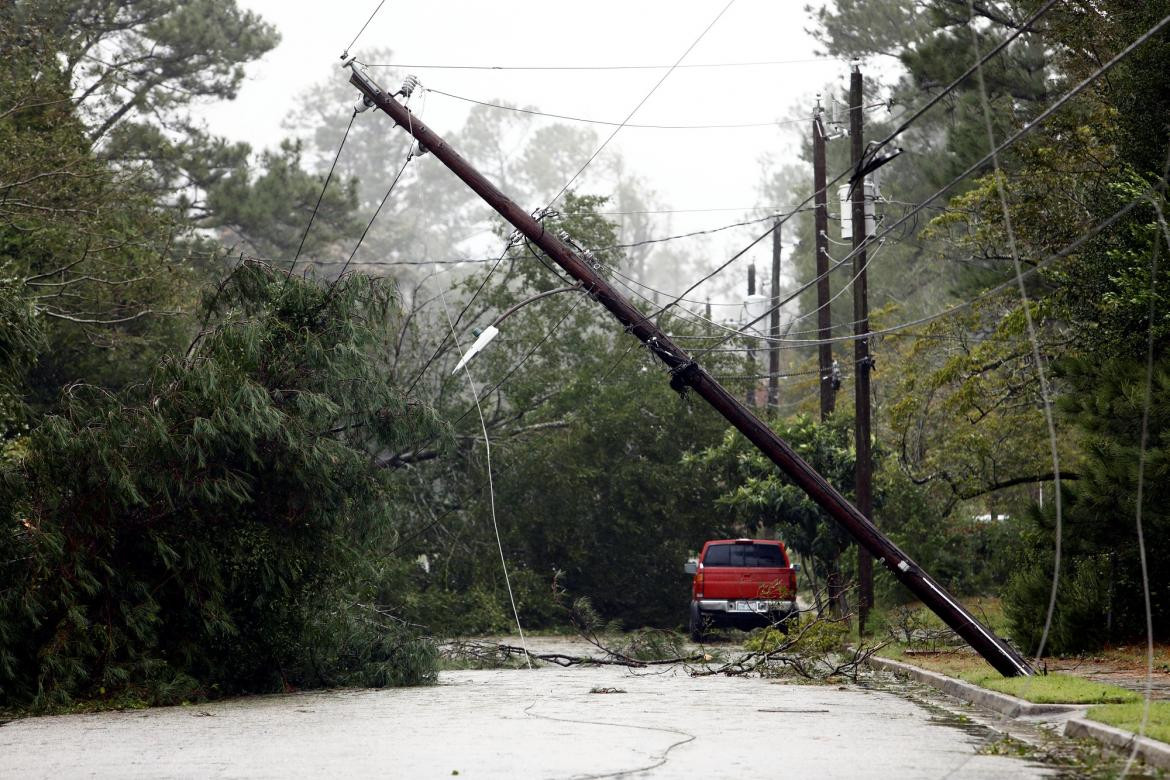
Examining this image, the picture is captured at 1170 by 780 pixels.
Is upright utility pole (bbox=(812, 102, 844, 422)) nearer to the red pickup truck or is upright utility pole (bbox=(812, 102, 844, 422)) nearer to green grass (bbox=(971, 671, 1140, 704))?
the red pickup truck

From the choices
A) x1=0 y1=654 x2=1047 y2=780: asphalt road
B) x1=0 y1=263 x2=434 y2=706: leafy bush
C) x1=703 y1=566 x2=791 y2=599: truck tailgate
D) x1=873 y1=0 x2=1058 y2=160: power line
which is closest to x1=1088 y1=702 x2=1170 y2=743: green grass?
x1=0 y1=654 x2=1047 y2=780: asphalt road

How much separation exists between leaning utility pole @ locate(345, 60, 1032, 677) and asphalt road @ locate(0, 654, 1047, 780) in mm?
1356

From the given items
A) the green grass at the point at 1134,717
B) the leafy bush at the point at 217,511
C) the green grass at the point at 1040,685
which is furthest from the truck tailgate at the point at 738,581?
the green grass at the point at 1134,717

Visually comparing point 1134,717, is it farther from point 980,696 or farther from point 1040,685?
point 980,696

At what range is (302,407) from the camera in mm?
16578

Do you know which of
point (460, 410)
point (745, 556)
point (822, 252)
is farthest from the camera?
point (460, 410)

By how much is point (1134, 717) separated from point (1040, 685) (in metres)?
3.52

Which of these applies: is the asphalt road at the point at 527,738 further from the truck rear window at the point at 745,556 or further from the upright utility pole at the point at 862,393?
the truck rear window at the point at 745,556

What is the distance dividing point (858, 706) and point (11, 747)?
8006mm

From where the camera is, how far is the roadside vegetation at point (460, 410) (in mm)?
15969

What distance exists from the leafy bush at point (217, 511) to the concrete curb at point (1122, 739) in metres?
9.40

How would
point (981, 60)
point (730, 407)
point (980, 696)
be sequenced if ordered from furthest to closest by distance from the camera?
1. point (730, 407)
2. point (980, 696)
3. point (981, 60)

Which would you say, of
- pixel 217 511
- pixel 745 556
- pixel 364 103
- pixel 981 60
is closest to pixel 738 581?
pixel 745 556

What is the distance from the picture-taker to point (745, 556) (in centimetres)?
2866
